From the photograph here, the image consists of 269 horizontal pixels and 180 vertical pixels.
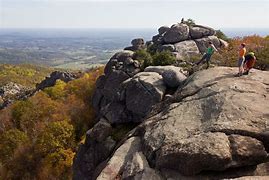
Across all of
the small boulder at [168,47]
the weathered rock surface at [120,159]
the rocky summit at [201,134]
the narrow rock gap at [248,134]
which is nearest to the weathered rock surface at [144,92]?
the rocky summit at [201,134]

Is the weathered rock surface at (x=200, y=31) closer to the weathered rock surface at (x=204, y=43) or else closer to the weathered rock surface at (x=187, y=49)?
the weathered rock surface at (x=204, y=43)

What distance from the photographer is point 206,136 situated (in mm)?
15438

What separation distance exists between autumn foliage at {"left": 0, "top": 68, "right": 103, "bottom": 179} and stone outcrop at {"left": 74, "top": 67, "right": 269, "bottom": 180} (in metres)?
30.2

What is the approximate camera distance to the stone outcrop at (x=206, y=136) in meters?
14.6

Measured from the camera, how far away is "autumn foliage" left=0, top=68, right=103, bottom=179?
1914 inches

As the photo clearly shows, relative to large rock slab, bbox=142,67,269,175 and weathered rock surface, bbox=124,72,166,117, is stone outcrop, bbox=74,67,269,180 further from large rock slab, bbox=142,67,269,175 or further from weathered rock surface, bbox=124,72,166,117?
weathered rock surface, bbox=124,72,166,117

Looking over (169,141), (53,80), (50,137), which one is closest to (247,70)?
(169,141)

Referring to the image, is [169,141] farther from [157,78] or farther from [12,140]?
[12,140]

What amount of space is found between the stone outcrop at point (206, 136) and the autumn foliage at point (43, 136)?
30.2 m

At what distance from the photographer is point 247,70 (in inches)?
Answer: 864

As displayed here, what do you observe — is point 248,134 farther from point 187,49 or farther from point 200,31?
point 200,31

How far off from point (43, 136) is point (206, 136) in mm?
40073

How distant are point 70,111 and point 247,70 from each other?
45468mm

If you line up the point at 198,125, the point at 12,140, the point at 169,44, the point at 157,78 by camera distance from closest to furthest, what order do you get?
the point at 198,125 < the point at 157,78 < the point at 169,44 < the point at 12,140
